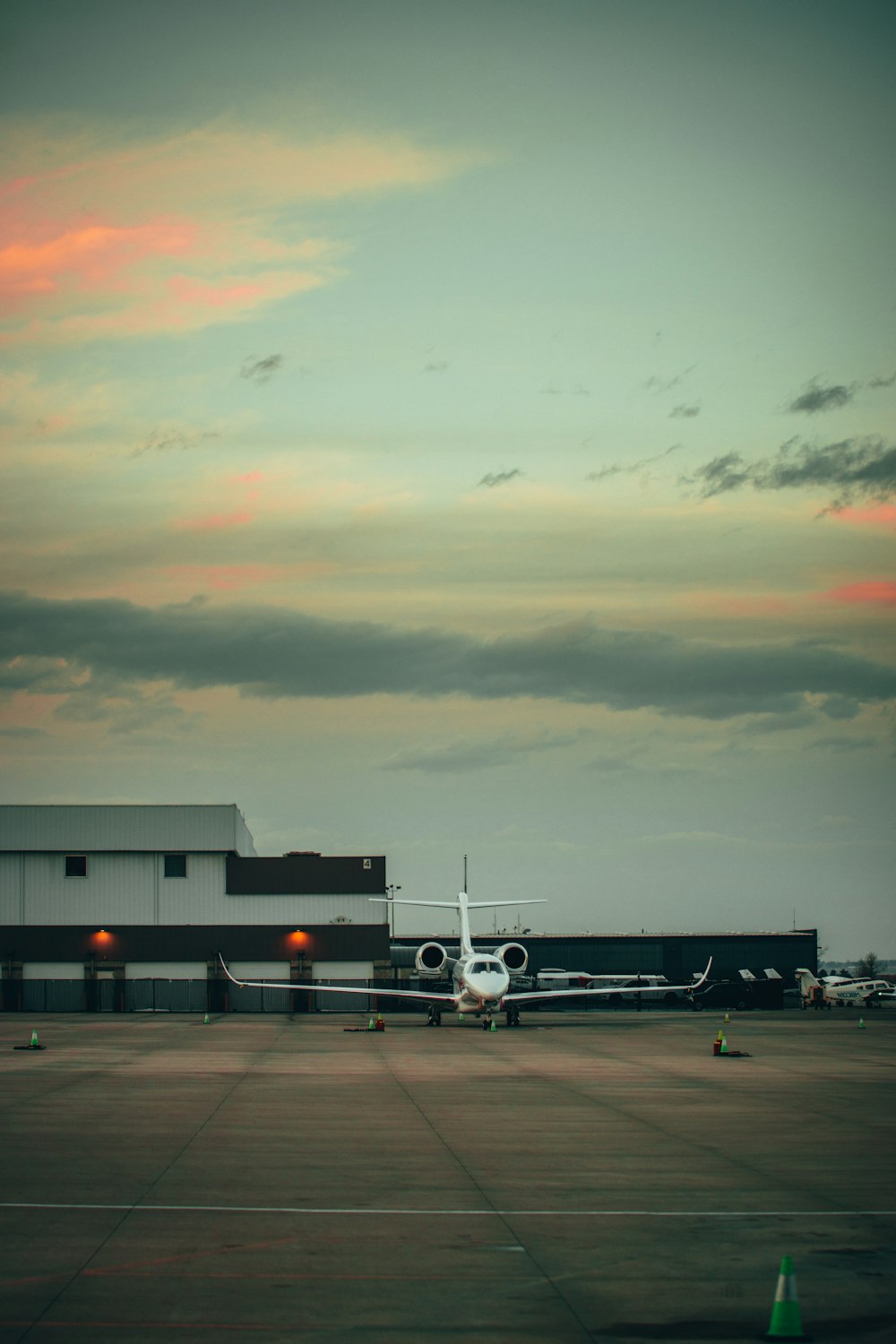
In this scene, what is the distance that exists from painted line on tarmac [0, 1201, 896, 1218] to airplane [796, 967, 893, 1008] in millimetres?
73832

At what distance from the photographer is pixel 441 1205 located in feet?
53.0

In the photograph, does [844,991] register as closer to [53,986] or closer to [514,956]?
[514,956]

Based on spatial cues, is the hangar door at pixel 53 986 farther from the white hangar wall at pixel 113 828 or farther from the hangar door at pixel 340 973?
the hangar door at pixel 340 973

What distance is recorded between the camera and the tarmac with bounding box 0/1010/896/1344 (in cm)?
1128

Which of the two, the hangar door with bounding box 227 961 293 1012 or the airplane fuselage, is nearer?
the airplane fuselage

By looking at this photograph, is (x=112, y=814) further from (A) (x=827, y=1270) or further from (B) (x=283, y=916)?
(A) (x=827, y=1270)

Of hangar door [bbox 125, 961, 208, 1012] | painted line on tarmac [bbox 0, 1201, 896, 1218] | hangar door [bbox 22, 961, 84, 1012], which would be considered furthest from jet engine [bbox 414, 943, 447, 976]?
painted line on tarmac [bbox 0, 1201, 896, 1218]

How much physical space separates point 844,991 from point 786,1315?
8071 cm

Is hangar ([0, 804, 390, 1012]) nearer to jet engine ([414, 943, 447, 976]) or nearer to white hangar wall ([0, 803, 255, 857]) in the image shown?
white hangar wall ([0, 803, 255, 857])

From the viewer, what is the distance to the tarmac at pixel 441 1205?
1128 cm

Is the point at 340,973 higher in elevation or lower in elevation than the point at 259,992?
higher

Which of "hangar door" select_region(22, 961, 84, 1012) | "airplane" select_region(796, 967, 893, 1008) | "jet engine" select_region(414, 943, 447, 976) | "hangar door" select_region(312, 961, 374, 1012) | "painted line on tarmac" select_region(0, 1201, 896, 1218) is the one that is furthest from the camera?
"airplane" select_region(796, 967, 893, 1008)

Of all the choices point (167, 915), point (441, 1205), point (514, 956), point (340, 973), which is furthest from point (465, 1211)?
point (167, 915)

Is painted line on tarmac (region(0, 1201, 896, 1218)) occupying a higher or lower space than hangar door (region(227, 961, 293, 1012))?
higher
